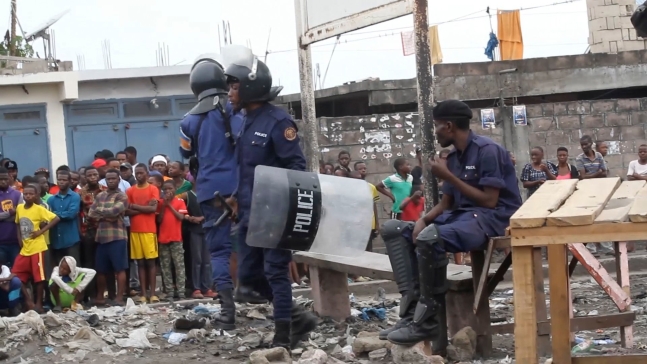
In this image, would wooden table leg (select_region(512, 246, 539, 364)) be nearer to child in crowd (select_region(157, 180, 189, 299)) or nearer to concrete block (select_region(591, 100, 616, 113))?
child in crowd (select_region(157, 180, 189, 299))

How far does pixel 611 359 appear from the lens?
479 cm

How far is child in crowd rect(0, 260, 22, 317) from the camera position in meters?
9.43

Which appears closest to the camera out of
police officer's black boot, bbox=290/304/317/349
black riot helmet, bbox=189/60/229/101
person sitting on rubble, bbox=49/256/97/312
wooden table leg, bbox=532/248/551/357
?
wooden table leg, bbox=532/248/551/357

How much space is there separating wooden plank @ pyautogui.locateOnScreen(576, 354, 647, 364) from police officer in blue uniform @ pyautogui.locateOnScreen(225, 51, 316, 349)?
2226 millimetres

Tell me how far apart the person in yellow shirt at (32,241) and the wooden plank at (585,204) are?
6.19 metres

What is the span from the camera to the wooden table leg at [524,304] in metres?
4.39

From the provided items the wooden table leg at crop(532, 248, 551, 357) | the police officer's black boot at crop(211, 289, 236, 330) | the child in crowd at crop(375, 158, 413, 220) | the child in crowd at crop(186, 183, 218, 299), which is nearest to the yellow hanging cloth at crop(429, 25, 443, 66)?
the child in crowd at crop(375, 158, 413, 220)

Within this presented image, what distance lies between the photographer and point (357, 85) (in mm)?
17844

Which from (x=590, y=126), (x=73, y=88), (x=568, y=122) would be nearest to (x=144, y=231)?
(x=568, y=122)

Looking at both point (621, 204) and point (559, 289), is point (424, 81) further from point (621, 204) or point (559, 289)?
point (559, 289)

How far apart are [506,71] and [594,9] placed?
7.28m

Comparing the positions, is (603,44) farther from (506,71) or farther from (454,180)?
(454,180)

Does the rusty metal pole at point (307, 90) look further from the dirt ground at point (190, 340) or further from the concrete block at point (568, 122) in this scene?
the concrete block at point (568, 122)

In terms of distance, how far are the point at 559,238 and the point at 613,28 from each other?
20.6 meters
